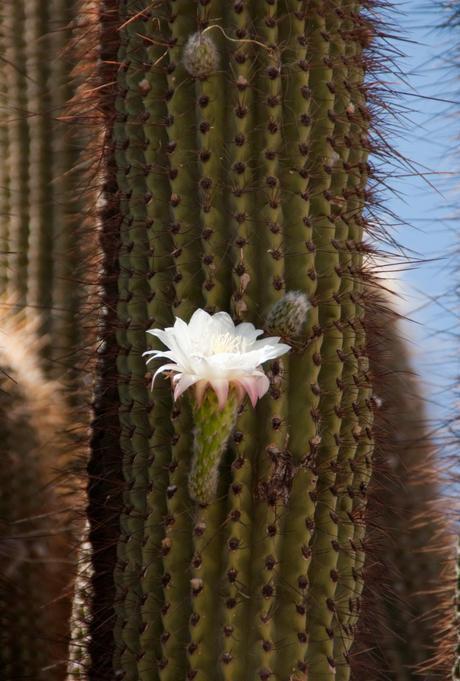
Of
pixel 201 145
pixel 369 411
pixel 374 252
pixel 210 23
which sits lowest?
pixel 369 411

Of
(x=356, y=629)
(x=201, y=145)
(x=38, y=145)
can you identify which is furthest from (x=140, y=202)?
(x=38, y=145)

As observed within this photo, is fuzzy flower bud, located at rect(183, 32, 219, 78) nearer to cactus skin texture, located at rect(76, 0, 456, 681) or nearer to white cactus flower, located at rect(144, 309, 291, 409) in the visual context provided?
cactus skin texture, located at rect(76, 0, 456, 681)

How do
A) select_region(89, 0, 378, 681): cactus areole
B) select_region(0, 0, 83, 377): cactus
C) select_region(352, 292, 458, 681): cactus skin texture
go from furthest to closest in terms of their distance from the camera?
select_region(0, 0, 83, 377): cactus
select_region(352, 292, 458, 681): cactus skin texture
select_region(89, 0, 378, 681): cactus areole

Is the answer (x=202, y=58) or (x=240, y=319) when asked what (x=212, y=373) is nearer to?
(x=240, y=319)

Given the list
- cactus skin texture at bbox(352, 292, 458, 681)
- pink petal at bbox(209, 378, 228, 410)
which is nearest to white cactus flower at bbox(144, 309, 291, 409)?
pink petal at bbox(209, 378, 228, 410)

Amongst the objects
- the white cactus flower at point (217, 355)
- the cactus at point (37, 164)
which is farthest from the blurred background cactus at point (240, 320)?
the cactus at point (37, 164)

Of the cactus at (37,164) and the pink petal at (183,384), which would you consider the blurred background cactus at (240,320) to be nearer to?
the pink petal at (183,384)

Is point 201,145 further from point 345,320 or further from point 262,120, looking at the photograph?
point 345,320
